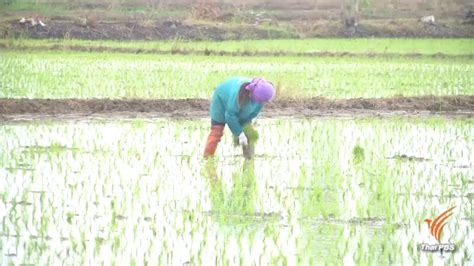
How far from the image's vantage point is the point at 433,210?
5.16 meters

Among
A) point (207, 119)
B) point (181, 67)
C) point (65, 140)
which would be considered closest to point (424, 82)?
point (181, 67)

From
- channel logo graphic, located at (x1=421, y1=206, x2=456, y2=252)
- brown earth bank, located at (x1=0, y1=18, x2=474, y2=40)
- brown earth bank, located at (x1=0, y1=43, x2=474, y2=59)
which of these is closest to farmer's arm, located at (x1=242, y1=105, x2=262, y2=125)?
channel logo graphic, located at (x1=421, y1=206, x2=456, y2=252)

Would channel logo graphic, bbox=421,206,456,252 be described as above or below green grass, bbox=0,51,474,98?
below

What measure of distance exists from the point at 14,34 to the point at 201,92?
388 inches

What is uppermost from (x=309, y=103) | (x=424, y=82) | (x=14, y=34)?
(x=14, y=34)

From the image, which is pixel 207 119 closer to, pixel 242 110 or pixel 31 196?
pixel 242 110

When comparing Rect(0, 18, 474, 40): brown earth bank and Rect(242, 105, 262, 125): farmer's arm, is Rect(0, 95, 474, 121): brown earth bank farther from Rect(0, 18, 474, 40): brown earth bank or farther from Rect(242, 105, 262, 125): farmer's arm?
Rect(0, 18, 474, 40): brown earth bank

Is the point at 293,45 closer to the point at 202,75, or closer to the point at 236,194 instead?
the point at 202,75

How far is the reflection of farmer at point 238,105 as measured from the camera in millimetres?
6176

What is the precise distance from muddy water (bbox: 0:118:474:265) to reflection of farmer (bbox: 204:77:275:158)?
0.72 feet

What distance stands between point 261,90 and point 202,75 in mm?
7623

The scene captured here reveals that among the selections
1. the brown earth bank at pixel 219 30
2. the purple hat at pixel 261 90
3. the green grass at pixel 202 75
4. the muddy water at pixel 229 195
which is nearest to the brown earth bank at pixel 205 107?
the green grass at pixel 202 75

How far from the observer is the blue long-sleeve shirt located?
20.8ft

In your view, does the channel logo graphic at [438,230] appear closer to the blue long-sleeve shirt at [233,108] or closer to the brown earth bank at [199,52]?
the blue long-sleeve shirt at [233,108]
